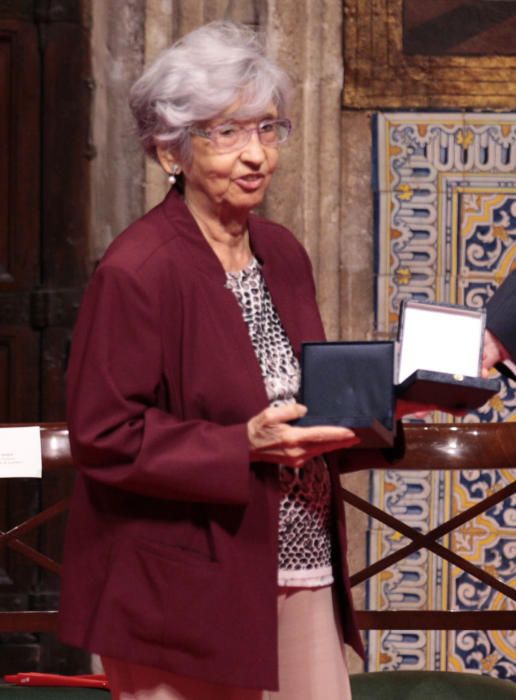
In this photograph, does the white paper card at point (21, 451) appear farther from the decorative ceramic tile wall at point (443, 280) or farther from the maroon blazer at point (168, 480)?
the decorative ceramic tile wall at point (443, 280)

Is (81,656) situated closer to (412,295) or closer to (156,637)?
(412,295)

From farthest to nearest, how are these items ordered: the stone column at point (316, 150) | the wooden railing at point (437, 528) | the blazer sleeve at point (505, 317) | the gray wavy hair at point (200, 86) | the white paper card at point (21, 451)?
1. the stone column at point (316, 150)
2. the wooden railing at point (437, 528)
3. the white paper card at point (21, 451)
4. the blazer sleeve at point (505, 317)
5. the gray wavy hair at point (200, 86)

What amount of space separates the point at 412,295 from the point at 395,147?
0.46 meters

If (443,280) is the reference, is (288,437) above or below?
below

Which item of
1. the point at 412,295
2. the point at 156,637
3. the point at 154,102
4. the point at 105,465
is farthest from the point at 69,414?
the point at 412,295

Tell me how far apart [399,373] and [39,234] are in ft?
7.56

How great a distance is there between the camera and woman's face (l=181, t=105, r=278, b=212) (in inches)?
77.3

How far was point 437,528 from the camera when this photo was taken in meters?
3.08

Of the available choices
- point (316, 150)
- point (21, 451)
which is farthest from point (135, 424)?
point (316, 150)

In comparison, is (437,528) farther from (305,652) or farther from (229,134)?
(229,134)

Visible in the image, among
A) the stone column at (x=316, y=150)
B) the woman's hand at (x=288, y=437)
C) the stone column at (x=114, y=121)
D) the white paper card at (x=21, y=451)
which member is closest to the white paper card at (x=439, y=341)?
the woman's hand at (x=288, y=437)

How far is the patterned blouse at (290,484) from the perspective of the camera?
77.0 inches

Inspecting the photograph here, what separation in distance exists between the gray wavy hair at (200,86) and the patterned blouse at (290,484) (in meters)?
0.24

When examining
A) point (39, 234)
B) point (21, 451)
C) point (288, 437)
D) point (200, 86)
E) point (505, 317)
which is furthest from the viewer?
point (39, 234)
